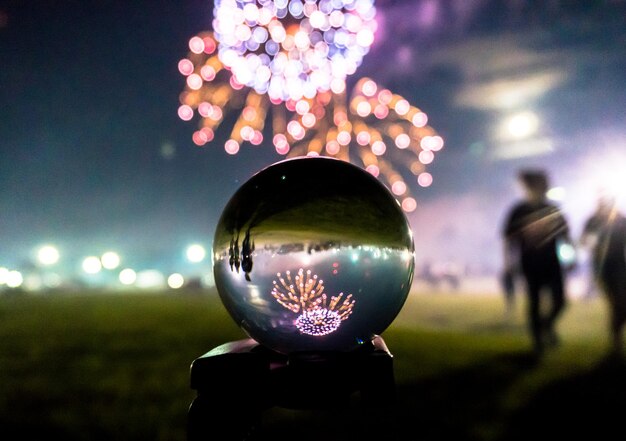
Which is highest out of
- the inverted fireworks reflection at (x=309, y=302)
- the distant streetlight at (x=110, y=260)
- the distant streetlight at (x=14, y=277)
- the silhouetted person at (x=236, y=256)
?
the distant streetlight at (x=110, y=260)

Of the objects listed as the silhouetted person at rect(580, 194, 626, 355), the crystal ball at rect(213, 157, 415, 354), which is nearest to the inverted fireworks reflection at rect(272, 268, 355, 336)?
the crystal ball at rect(213, 157, 415, 354)

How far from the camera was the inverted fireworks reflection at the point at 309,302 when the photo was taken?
1357mm

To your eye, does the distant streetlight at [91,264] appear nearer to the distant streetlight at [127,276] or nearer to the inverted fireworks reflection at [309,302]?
the distant streetlight at [127,276]

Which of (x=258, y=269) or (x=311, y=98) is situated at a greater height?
(x=311, y=98)

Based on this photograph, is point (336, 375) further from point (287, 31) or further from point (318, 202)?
point (287, 31)

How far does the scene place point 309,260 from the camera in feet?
4.45

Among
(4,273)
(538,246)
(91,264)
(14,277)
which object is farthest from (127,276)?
(538,246)

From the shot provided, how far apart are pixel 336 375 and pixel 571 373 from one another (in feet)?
16.9

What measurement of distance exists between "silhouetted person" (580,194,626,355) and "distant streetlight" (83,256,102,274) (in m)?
43.1

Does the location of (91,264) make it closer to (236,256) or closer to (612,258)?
(612,258)

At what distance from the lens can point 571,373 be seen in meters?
5.35

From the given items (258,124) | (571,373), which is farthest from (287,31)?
(571,373)

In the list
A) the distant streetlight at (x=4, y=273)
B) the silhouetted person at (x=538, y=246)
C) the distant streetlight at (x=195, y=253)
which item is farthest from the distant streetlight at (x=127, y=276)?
the silhouetted person at (x=538, y=246)

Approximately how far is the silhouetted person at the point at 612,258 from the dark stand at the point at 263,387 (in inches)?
244
